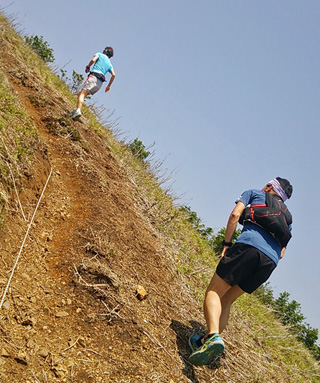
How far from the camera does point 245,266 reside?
370cm

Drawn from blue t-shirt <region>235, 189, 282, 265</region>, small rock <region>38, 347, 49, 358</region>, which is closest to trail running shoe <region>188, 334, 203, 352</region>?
blue t-shirt <region>235, 189, 282, 265</region>

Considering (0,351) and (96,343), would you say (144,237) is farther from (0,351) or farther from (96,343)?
(0,351)

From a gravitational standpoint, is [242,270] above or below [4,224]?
above

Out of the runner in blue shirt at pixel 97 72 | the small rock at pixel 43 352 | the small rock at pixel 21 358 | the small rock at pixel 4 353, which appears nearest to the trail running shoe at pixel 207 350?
the small rock at pixel 43 352

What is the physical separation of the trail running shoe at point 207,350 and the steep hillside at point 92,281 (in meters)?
0.17

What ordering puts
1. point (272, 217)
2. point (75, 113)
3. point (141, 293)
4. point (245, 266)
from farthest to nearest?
point (75, 113) < point (141, 293) < point (272, 217) < point (245, 266)

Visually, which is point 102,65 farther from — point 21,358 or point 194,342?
point 21,358

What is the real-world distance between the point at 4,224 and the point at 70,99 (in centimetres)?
614

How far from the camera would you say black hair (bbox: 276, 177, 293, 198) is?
13.8ft

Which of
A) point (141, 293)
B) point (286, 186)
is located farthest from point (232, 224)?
point (141, 293)

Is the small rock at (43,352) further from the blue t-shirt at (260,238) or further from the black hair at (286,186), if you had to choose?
the black hair at (286,186)

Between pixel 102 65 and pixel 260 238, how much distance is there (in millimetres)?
5205

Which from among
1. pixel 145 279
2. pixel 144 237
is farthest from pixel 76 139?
pixel 145 279

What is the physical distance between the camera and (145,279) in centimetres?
428
